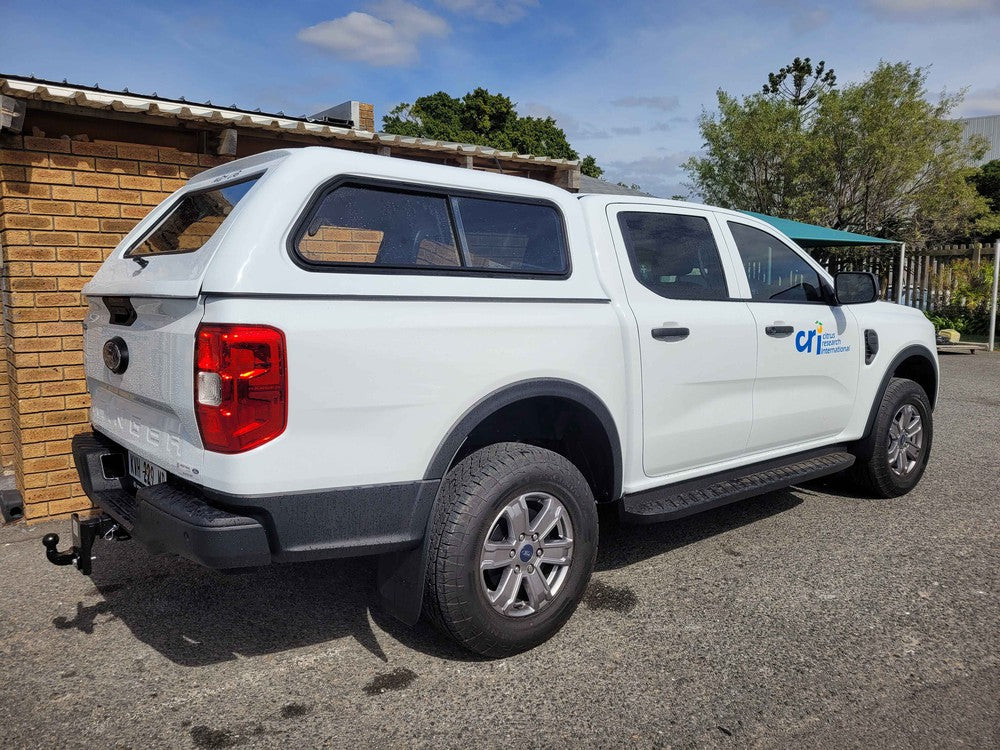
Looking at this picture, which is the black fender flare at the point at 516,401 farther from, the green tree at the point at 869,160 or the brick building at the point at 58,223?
the green tree at the point at 869,160

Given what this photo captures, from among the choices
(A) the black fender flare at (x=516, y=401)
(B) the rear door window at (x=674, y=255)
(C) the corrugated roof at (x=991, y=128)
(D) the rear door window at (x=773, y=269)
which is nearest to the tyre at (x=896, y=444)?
(D) the rear door window at (x=773, y=269)

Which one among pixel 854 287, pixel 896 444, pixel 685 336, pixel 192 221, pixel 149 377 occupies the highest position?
pixel 192 221

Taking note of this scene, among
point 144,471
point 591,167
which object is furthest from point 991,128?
point 144,471

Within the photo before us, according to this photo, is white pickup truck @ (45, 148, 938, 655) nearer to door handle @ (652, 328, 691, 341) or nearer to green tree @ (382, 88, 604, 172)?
door handle @ (652, 328, 691, 341)

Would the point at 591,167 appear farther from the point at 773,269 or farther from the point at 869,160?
the point at 773,269

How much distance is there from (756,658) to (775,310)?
1.90 meters

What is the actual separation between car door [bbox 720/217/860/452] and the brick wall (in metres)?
3.82

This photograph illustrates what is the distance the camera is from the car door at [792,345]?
4121 millimetres

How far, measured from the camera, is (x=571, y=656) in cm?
312

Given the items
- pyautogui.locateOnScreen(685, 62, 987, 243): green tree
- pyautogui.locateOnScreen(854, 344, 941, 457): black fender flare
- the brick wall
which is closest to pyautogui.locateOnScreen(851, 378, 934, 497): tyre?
A: pyautogui.locateOnScreen(854, 344, 941, 457): black fender flare

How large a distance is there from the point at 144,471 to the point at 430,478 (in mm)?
1135

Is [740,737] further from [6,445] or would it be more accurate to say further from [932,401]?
[6,445]

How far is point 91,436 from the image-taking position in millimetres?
3445

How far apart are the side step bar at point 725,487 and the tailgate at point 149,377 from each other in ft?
6.30
